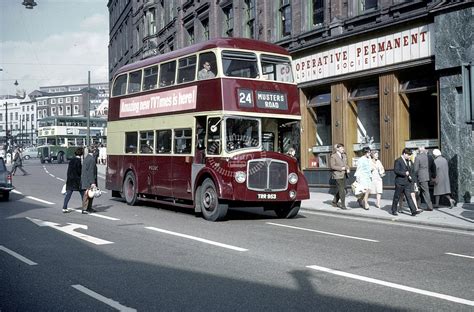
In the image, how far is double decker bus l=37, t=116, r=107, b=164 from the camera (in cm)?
6012

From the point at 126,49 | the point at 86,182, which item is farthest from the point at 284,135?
the point at 126,49

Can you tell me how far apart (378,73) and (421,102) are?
187 cm

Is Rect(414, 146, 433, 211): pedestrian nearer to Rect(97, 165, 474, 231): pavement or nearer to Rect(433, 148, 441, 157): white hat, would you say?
Rect(433, 148, 441, 157): white hat

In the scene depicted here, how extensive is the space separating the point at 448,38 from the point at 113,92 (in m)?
10.7

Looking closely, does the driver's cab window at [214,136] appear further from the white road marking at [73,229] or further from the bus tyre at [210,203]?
the white road marking at [73,229]

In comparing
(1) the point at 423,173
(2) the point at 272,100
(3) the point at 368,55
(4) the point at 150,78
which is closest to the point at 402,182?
(1) the point at 423,173

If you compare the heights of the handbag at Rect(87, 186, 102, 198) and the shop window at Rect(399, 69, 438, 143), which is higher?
the shop window at Rect(399, 69, 438, 143)

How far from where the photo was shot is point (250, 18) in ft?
90.8

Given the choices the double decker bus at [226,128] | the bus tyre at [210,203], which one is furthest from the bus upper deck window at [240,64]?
the bus tyre at [210,203]

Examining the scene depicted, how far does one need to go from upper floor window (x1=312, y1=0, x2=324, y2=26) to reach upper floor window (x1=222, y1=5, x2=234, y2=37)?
22.4 feet

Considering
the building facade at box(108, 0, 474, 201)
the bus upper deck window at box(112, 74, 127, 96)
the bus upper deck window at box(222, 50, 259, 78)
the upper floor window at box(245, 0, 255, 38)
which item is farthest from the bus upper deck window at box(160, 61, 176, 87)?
the upper floor window at box(245, 0, 255, 38)

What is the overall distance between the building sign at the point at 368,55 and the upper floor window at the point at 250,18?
4402mm

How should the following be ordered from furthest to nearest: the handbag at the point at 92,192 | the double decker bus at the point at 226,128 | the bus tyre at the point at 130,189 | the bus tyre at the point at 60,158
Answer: the bus tyre at the point at 60,158 → the bus tyre at the point at 130,189 → the handbag at the point at 92,192 → the double decker bus at the point at 226,128

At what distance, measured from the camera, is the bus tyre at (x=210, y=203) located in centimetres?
1362
